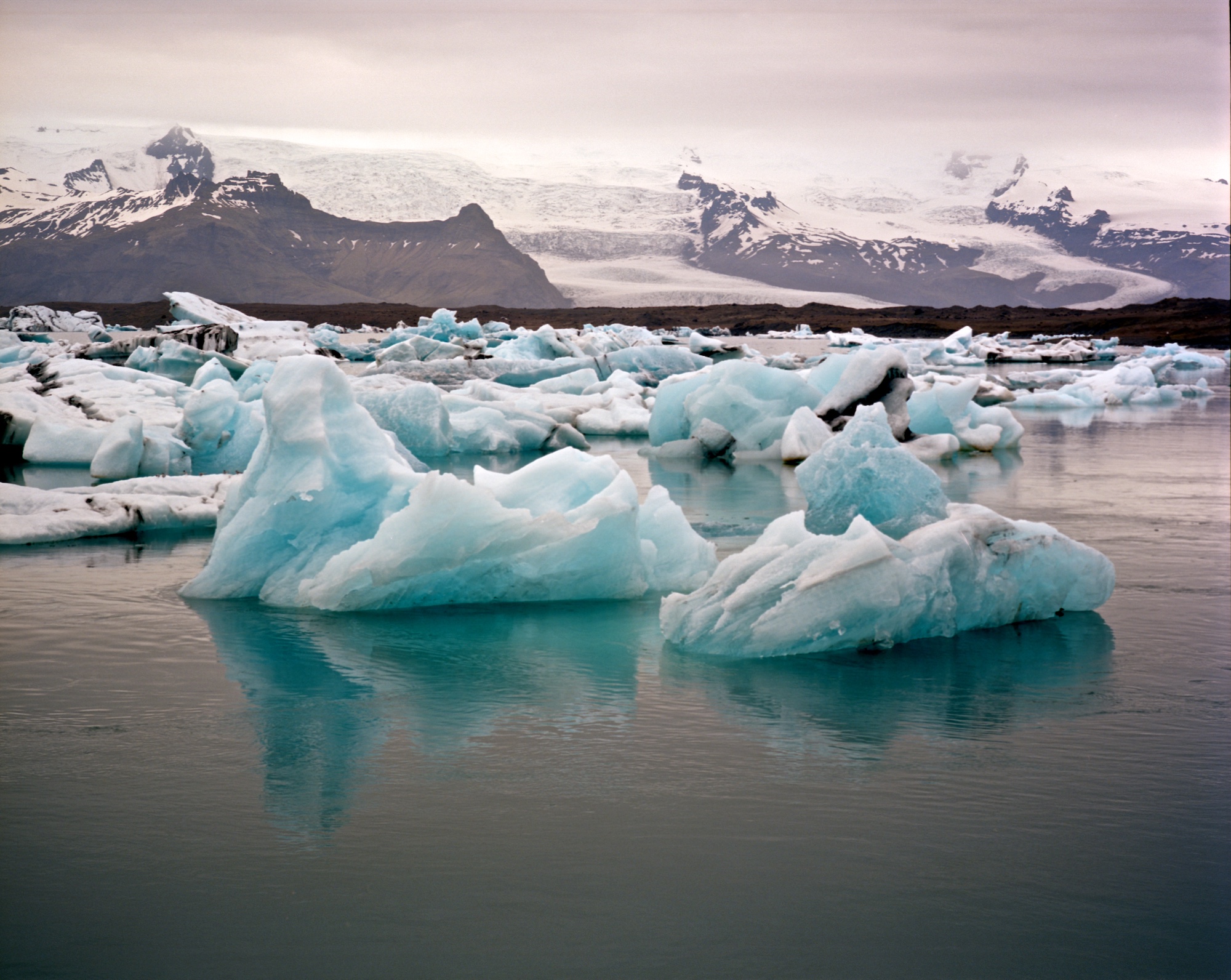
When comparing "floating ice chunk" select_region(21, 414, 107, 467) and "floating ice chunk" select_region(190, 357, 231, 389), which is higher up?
"floating ice chunk" select_region(190, 357, 231, 389)

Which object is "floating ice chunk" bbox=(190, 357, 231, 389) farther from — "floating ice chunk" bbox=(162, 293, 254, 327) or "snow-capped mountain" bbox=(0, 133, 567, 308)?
"snow-capped mountain" bbox=(0, 133, 567, 308)

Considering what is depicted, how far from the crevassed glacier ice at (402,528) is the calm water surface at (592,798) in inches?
7.1

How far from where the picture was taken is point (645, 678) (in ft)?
15.1

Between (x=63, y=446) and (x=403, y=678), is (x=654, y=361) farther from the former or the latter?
(x=403, y=678)

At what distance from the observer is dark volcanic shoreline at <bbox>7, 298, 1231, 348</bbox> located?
52.4 m

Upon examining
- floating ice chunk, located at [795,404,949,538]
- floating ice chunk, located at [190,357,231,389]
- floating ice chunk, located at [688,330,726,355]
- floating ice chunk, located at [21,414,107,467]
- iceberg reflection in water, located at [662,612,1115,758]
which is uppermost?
floating ice chunk, located at [688,330,726,355]

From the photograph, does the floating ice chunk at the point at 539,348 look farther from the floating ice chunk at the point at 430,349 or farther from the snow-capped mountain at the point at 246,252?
the snow-capped mountain at the point at 246,252

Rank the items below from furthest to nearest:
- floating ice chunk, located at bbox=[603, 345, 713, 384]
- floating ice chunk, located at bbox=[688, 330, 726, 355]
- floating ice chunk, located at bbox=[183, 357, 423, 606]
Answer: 1. floating ice chunk, located at bbox=[688, 330, 726, 355]
2. floating ice chunk, located at bbox=[603, 345, 713, 384]
3. floating ice chunk, located at bbox=[183, 357, 423, 606]

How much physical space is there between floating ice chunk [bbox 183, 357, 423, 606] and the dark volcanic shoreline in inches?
1786

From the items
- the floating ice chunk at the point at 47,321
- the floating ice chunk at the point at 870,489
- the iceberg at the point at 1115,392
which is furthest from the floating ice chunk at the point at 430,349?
the floating ice chunk at the point at 47,321

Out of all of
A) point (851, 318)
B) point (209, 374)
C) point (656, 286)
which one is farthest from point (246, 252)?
point (209, 374)

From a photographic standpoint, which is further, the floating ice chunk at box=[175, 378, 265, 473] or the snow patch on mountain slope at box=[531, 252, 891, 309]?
the snow patch on mountain slope at box=[531, 252, 891, 309]

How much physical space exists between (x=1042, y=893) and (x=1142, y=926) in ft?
0.73

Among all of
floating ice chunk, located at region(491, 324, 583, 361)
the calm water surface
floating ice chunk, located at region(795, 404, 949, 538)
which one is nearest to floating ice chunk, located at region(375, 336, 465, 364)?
floating ice chunk, located at region(491, 324, 583, 361)
